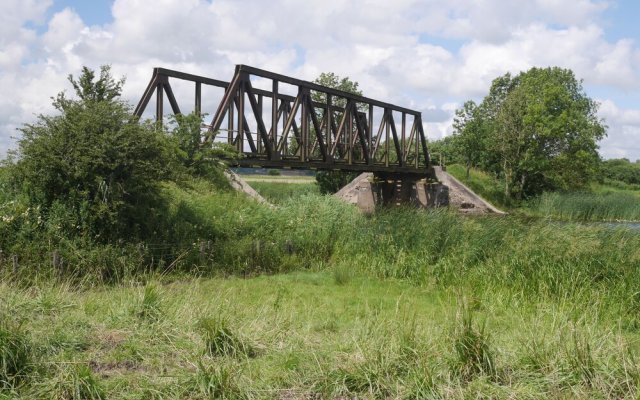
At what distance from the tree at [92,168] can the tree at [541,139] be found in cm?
3505

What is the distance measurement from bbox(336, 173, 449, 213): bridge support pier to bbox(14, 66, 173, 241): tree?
24940mm

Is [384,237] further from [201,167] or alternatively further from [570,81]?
[570,81]

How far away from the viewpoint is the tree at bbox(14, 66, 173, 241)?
527 inches

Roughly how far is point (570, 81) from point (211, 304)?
47.7m

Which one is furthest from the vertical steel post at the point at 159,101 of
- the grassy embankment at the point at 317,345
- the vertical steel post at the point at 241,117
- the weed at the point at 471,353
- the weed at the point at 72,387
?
the weed at the point at 471,353

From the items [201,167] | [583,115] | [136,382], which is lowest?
[136,382]

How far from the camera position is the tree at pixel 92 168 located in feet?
43.9

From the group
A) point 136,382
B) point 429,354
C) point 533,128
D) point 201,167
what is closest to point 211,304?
point 136,382

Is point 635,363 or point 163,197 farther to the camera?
point 163,197

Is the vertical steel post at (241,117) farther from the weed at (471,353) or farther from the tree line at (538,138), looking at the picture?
the tree line at (538,138)

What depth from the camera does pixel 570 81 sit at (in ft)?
162

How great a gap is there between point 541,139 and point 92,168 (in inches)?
1505

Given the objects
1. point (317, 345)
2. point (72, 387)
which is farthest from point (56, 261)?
point (317, 345)

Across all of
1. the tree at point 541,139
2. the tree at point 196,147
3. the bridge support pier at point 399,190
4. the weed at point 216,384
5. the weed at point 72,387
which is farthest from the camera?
the tree at point 541,139
